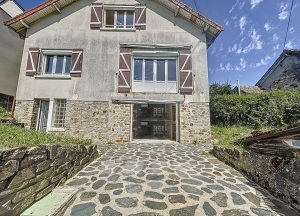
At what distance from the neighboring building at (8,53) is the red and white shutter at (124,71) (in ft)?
26.0

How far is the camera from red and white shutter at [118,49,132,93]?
815 centimetres

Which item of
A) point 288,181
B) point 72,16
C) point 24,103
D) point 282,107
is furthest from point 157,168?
point 72,16

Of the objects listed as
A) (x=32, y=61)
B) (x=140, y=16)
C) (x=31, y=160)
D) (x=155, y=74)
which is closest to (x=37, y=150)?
(x=31, y=160)

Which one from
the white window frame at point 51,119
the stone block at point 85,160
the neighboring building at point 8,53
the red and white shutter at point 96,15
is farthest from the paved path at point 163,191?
the neighboring building at point 8,53

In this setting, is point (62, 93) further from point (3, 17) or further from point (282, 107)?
point (282, 107)

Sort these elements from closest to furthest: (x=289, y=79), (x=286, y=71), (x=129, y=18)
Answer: (x=129, y=18) → (x=289, y=79) → (x=286, y=71)

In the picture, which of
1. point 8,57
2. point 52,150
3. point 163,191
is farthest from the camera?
point 8,57

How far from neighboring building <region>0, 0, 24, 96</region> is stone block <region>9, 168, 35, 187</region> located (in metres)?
10.6

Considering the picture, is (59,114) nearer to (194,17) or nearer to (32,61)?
(32,61)

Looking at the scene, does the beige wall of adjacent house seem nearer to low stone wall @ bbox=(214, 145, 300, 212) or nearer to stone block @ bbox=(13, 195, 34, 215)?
low stone wall @ bbox=(214, 145, 300, 212)

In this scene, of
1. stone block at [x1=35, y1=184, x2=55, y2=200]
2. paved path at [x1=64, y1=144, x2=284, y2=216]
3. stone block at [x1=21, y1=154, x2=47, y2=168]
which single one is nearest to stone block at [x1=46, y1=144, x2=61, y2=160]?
stone block at [x1=21, y1=154, x2=47, y2=168]

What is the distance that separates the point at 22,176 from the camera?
6.40ft

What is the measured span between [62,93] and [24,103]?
7.11 feet

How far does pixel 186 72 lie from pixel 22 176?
8093 millimetres
